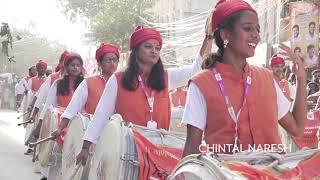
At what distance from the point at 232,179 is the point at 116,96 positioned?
2.45m

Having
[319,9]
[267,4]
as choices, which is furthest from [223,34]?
[267,4]

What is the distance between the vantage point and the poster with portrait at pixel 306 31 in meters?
12.0

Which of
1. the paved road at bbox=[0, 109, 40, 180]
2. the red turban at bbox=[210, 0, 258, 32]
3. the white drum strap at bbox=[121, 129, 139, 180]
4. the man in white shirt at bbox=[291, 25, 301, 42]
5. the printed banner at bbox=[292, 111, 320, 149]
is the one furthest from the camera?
the man in white shirt at bbox=[291, 25, 301, 42]

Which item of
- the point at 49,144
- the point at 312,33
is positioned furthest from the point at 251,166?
the point at 312,33

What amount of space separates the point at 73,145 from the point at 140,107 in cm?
145

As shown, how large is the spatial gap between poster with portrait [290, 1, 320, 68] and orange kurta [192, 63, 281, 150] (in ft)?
29.8

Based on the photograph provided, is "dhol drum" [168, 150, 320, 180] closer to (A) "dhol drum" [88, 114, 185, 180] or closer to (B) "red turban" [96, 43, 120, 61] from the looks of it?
(A) "dhol drum" [88, 114, 185, 180]

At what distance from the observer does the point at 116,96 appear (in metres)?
4.54

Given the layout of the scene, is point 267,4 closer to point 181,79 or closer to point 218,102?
point 181,79

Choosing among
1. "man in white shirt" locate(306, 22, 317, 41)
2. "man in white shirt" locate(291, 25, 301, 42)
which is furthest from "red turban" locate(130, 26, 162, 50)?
"man in white shirt" locate(291, 25, 301, 42)

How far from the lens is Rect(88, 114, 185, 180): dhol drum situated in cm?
388

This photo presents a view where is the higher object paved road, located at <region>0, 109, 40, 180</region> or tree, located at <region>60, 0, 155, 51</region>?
tree, located at <region>60, 0, 155, 51</region>

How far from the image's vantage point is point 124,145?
3926mm

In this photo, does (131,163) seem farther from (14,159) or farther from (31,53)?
(31,53)
